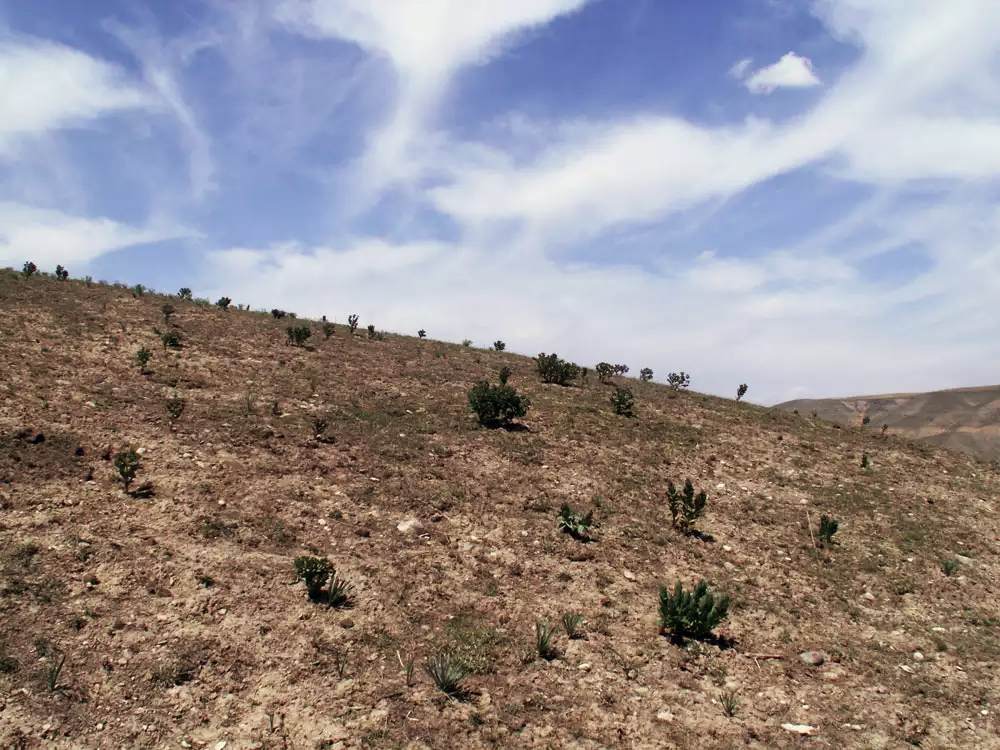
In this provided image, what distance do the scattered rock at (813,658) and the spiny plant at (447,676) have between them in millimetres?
4877

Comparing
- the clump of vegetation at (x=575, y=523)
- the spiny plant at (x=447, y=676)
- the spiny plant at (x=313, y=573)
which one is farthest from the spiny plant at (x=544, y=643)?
the spiny plant at (x=313, y=573)

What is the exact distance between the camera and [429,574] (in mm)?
9062

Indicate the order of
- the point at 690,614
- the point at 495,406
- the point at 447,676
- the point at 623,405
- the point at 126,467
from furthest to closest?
1. the point at 623,405
2. the point at 495,406
3. the point at 126,467
4. the point at 690,614
5. the point at 447,676

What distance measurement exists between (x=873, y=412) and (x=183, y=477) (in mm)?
34066

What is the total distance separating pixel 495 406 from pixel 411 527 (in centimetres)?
637

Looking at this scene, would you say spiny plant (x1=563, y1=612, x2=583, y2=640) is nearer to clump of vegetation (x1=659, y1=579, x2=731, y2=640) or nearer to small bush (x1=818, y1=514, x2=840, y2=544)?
clump of vegetation (x1=659, y1=579, x2=731, y2=640)

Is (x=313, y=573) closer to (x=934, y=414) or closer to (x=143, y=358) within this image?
(x=143, y=358)

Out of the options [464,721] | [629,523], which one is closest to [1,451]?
[464,721]

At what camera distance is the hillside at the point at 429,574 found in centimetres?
627

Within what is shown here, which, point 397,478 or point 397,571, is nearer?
point 397,571

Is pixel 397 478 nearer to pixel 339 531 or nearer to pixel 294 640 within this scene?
pixel 339 531

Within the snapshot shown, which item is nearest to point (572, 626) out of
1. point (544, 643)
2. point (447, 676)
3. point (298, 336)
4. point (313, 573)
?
point (544, 643)

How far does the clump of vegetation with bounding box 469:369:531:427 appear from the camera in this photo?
16141mm

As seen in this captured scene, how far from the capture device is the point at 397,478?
12.1 metres
